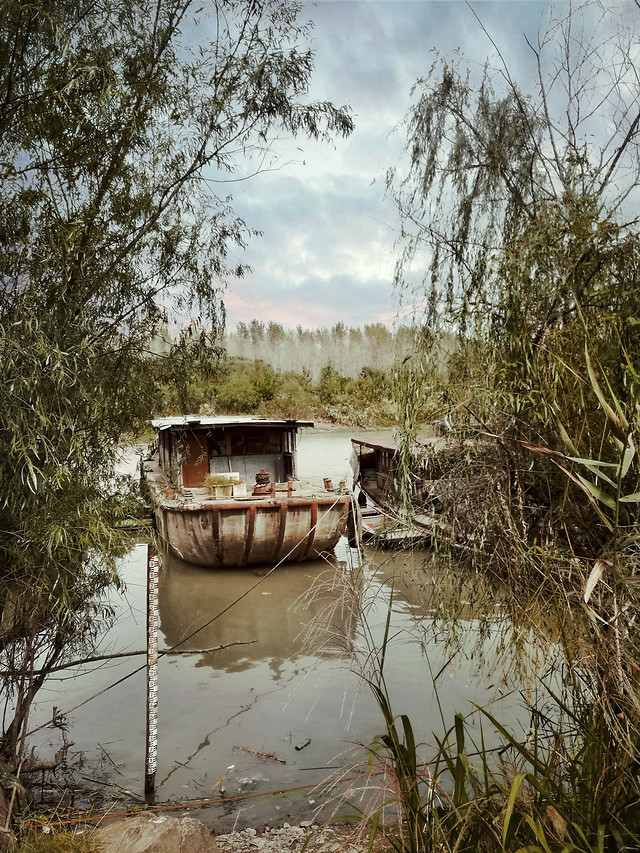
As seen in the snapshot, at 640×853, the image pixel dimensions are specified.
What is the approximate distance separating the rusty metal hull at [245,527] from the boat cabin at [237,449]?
1.09 m

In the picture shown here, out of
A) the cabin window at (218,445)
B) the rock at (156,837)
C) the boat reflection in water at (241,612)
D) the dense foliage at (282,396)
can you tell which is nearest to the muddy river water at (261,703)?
the boat reflection in water at (241,612)

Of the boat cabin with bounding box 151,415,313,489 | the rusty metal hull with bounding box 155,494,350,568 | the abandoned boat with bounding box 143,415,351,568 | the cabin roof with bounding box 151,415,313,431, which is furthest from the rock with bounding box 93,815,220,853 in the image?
the boat cabin with bounding box 151,415,313,489

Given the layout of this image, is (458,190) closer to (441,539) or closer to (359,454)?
(441,539)

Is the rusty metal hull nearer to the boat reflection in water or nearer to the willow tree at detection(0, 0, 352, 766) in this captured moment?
the boat reflection in water

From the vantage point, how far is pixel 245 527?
11.2 meters

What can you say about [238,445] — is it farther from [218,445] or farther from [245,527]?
[245,527]

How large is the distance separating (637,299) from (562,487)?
1.00 metres

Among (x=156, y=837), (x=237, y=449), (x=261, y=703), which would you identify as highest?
(x=237, y=449)

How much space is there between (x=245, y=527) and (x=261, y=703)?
15.7 feet

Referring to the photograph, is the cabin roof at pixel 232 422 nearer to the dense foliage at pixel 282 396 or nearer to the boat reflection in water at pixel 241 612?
the boat reflection in water at pixel 241 612

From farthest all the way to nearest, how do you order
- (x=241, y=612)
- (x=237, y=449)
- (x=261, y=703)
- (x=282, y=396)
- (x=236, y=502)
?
(x=282, y=396) → (x=237, y=449) → (x=236, y=502) → (x=241, y=612) → (x=261, y=703)

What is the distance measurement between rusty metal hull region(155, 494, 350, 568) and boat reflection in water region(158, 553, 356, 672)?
1.41 ft

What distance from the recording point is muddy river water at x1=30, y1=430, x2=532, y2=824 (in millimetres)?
4574

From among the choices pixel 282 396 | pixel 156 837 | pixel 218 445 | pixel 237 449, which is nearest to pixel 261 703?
pixel 156 837
